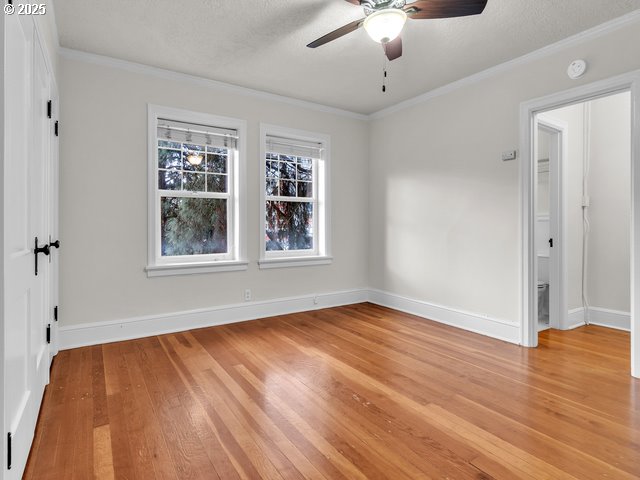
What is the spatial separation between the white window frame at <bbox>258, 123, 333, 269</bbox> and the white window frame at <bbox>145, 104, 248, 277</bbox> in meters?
0.25

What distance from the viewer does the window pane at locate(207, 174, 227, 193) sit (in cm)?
415

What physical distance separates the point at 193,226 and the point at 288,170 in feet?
4.77

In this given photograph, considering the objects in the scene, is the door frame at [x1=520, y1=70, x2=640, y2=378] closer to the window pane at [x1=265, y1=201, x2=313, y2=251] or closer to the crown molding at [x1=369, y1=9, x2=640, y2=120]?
the crown molding at [x1=369, y1=9, x2=640, y2=120]

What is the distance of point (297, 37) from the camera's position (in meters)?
3.07

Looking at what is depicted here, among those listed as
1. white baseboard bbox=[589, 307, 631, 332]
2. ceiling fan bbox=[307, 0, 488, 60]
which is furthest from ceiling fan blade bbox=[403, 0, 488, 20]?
white baseboard bbox=[589, 307, 631, 332]

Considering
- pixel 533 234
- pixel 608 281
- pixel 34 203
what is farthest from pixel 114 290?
pixel 608 281

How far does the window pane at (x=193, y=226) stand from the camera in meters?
3.91

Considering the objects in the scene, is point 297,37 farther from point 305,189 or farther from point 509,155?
point 509,155

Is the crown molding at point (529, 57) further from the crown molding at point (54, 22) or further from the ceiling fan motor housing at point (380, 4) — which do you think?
the crown molding at point (54, 22)

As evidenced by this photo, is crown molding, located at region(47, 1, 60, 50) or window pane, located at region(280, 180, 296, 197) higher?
crown molding, located at region(47, 1, 60, 50)

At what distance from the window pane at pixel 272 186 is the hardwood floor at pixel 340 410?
1.88 m

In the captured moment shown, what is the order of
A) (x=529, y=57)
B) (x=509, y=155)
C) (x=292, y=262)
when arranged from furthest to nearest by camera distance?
1. (x=292, y=262)
2. (x=509, y=155)
3. (x=529, y=57)
